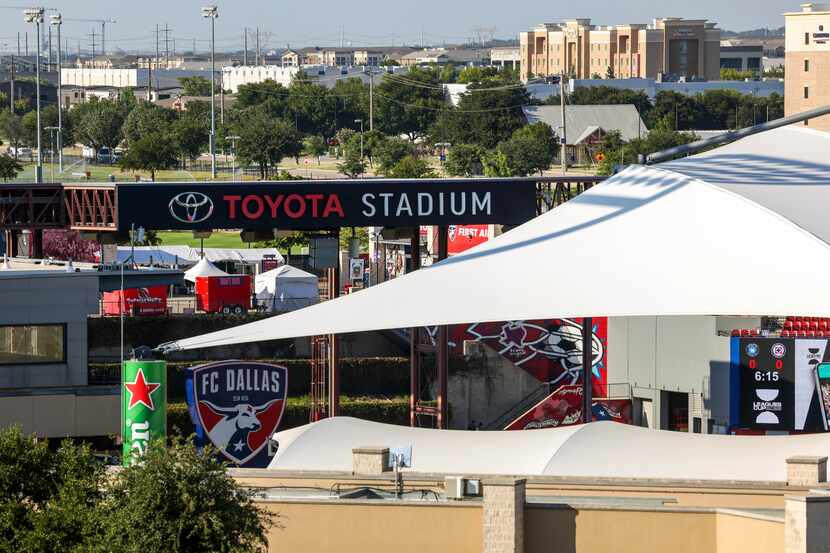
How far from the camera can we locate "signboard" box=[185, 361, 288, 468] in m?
34.1

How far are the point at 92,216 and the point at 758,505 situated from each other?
829 inches

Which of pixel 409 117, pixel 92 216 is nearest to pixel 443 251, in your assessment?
pixel 92 216

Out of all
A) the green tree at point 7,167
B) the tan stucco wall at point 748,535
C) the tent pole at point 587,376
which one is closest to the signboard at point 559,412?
the tent pole at point 587,376

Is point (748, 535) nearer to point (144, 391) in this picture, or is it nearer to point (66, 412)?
point (144, 391)

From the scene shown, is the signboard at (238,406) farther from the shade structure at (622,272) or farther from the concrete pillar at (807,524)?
the concrete pillar at (807,524)

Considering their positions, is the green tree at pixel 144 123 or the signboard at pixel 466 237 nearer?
the signboard at pixel 466 237

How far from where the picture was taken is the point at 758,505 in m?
24.0

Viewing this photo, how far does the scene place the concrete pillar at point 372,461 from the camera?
25828 millimetres

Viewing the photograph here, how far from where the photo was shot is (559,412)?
4512cm

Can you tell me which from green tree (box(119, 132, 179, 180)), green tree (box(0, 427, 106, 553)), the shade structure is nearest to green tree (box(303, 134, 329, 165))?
green tree (box(119, 132, 179, 180))

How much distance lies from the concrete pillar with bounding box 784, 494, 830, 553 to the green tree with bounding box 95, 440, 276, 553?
6456 millimetres

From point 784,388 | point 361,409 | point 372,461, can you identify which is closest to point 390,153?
point 361,409

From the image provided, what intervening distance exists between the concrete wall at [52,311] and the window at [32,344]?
12 cm

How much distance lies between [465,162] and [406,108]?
48.9 meters
